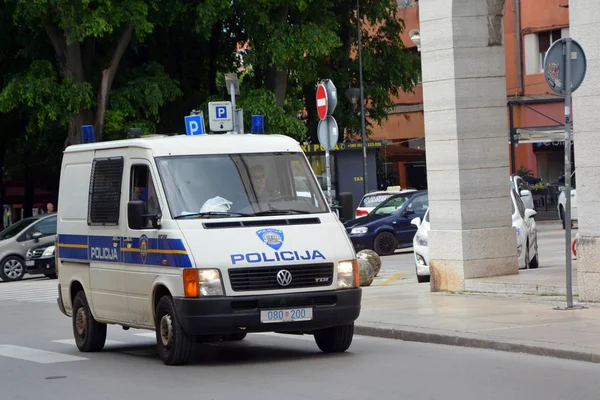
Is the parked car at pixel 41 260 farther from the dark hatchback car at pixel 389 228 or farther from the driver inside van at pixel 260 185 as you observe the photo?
the driver inside van at pixel 260 185

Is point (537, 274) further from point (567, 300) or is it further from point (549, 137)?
point (549, 137)

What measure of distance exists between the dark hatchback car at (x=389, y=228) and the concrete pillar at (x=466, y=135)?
12788 mm

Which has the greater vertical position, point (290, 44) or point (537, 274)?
point (290, 44)

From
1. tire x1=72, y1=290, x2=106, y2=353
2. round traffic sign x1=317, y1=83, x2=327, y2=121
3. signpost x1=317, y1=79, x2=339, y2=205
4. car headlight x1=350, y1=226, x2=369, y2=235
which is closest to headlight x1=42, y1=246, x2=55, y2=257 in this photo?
car headlight x1=350, y1=226, x2=369, y2=235

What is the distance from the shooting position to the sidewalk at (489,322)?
41.4 feet

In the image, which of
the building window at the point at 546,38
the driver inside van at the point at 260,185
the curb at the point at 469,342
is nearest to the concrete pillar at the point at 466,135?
the curb at the point at 469,342

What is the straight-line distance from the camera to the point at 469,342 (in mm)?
13406

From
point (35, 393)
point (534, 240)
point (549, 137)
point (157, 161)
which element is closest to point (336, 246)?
point (157, 161)

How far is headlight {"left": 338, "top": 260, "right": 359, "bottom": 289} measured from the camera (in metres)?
12.8

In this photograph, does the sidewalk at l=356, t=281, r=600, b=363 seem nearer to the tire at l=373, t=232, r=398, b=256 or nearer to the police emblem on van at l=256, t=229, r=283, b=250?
the police emblem on van at l=256, t=229, r=283, b=250

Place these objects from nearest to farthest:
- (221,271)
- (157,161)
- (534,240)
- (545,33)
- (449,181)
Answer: (221,271) < (157,161) < (449,181) < (534,240) < (545,33)

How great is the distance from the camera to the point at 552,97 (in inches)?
2103

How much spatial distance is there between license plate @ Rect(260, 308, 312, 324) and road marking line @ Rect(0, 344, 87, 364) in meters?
2.63

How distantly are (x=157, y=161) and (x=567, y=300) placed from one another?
202 inches
